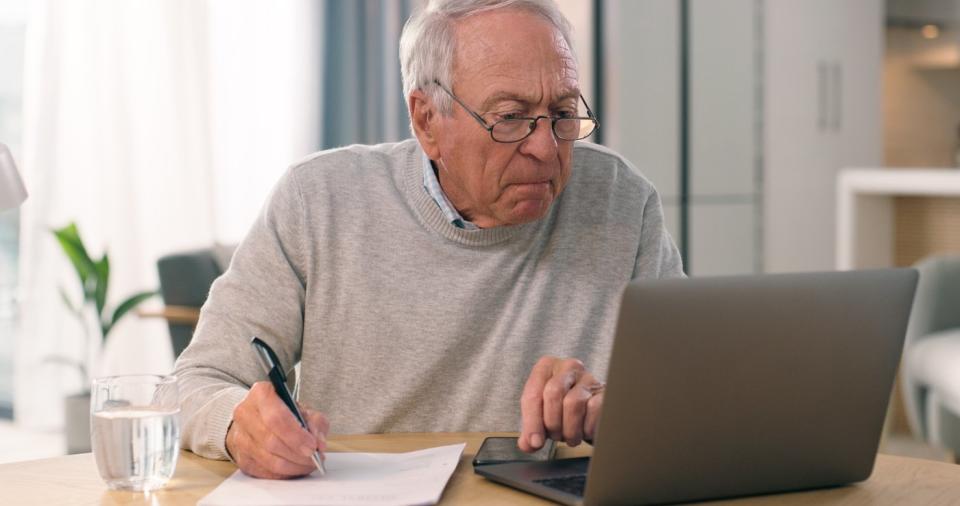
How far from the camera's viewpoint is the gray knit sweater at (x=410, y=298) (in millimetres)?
1685

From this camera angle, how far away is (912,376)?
3182mm

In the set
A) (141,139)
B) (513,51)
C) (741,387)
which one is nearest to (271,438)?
(741,387)

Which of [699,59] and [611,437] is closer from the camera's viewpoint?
[611,437]

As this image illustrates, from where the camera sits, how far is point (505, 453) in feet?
4.21

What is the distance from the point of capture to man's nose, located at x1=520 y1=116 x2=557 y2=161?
160 centimetres

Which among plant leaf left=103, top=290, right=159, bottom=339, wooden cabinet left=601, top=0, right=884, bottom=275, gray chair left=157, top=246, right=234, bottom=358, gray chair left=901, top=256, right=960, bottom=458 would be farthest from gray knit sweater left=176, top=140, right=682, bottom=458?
wooden cabinet left=601, top=0, right=884, bottom=275

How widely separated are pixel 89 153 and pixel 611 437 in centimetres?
367

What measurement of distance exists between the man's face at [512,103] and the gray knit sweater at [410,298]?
10 cm

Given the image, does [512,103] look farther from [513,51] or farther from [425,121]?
[425,121]

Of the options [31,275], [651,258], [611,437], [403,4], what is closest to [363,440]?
[611,437]

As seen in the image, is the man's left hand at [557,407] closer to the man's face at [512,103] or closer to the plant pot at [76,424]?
the man's face at [512,103]

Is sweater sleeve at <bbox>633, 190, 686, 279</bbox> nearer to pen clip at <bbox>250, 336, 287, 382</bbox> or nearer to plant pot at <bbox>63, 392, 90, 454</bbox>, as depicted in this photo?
pen clip at <bbox>250, 336, 287, 382</bbox>

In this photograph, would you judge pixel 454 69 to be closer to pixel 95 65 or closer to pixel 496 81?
pixel 496 81

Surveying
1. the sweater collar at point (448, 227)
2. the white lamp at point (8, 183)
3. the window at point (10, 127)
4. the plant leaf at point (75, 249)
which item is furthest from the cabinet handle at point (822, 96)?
the white lamp at point (8, 183)
